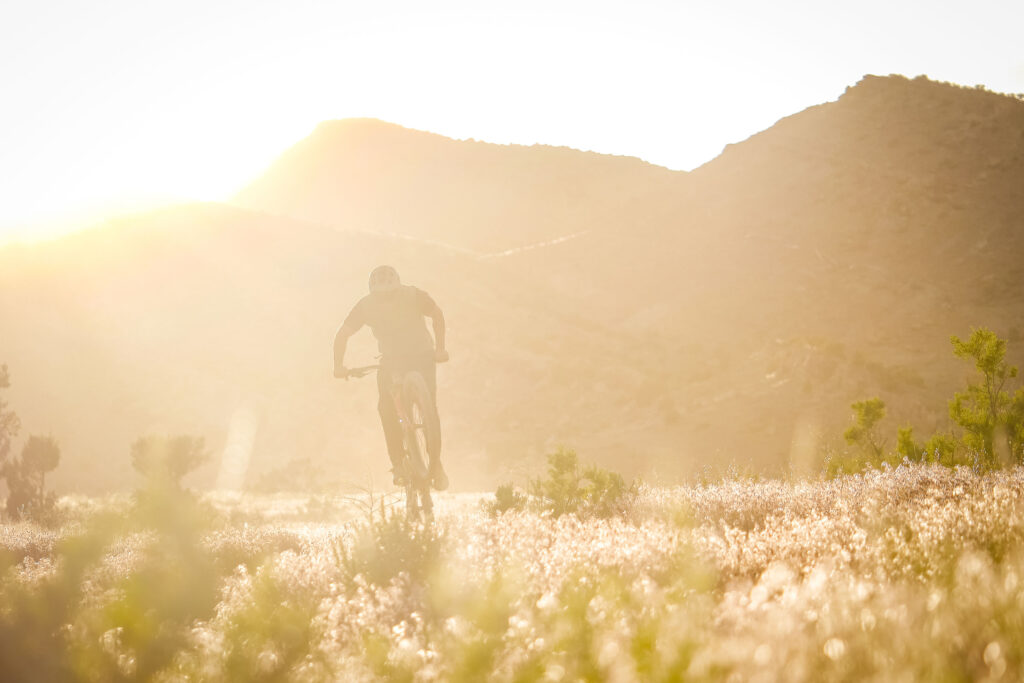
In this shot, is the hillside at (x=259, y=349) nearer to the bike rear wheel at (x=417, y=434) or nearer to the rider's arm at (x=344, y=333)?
the rider's arm at (x=344, y=333)

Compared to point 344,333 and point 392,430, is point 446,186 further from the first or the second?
point 392,430

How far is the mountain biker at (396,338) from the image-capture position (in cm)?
734

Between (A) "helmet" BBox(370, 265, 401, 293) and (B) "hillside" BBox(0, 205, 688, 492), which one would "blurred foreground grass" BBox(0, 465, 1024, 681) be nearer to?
(A) "helmet" BBox(370, 265, 401, 293)

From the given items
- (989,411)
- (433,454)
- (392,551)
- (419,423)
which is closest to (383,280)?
(419,423)

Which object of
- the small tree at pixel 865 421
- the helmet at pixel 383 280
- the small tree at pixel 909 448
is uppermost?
the helmet at pixel 383 280

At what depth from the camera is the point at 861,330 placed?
43.8 m

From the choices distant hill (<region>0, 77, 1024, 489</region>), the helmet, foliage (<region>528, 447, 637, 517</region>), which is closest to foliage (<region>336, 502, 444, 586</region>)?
foliage (<region>528, 447, 637, 517</region>)

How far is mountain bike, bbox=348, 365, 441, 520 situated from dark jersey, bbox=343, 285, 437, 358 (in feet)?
0.87

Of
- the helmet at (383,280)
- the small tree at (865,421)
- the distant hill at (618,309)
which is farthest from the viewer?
the distant hill at (618,309)

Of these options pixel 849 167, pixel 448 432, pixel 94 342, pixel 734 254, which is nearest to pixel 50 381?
pixel 94 342

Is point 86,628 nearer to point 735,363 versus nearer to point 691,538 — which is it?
point 691,538

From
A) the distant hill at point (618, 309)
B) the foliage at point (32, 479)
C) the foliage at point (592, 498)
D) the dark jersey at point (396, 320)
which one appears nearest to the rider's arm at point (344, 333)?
the dark jersey at point (396, 320)

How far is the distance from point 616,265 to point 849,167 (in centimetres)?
2015

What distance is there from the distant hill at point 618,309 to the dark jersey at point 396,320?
21964mm
